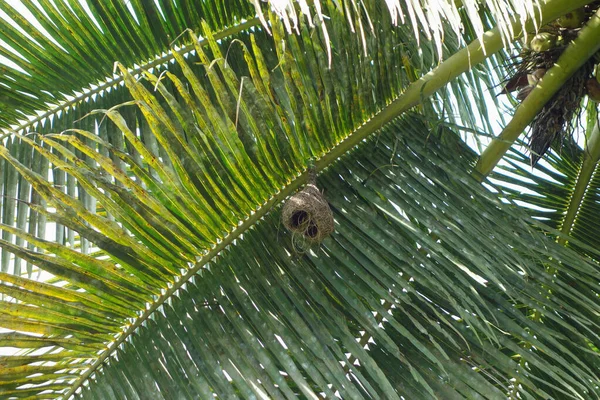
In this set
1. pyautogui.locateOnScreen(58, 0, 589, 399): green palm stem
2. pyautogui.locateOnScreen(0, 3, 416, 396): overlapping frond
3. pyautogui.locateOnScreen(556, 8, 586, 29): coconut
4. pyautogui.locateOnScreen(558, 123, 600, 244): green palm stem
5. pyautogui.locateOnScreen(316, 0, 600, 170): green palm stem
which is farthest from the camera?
pyautogui.locateOnScreen(558, 123, 600, 244): green palm stem

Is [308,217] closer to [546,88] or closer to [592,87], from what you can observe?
[546,88]

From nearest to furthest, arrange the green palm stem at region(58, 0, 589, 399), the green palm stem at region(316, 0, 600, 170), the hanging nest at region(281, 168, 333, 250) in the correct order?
the hanging nest at region(281, 168, 333, 250) → the green palm stem at region(58, 0, 589, 399) → the green palm stem at region(316, 0, 600, 170)

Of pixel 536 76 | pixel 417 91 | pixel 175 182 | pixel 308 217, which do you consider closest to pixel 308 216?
pixel 308 217

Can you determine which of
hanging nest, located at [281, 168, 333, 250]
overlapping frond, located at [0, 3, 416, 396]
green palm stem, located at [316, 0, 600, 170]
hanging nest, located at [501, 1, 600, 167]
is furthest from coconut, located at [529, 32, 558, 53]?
hanging nest, located at [281, 168, 333, 250]

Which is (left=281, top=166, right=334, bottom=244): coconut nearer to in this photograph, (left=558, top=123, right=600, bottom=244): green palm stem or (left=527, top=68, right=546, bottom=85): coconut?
(left=527, top=68, right=546, bottom=85): coconut

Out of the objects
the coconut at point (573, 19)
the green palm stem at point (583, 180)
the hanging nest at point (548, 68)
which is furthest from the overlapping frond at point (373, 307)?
the green palm stem at point (583, 180)

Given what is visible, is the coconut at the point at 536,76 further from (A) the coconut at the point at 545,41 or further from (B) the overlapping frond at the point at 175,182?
(B) the overlapping frond at the point at 175,182
